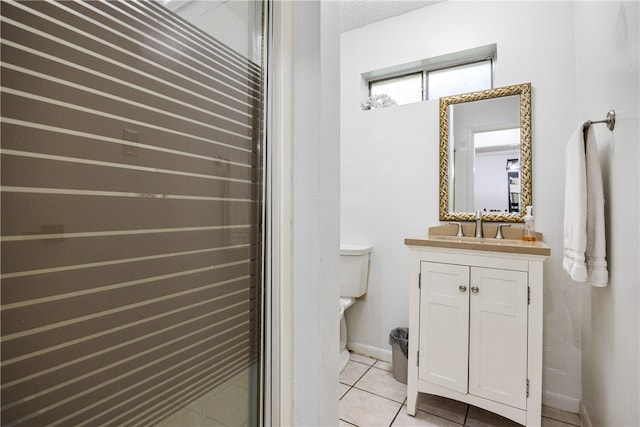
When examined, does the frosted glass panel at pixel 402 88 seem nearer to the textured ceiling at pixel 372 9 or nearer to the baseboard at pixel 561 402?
the textured ceiling at pixel 372 9

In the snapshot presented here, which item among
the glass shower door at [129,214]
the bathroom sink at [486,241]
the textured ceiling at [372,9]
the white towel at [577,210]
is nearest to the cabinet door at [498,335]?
the bathroom sink at [486,241]

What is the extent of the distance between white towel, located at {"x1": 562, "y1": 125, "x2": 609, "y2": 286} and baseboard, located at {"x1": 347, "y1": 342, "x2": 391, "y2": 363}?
4.39ft

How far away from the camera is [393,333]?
2.09 metres

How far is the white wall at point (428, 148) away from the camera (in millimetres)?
1730

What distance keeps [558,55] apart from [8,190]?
7.78 ft

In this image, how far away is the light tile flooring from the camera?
1.60m

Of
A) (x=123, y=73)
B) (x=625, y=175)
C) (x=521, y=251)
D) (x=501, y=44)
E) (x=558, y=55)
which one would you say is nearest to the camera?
(x=123, y=73)

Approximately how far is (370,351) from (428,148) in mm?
1526

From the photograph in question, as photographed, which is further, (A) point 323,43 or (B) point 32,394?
(A) point 323,43

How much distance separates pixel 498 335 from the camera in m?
1.49

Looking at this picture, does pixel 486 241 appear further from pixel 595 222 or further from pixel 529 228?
pixel 595 222

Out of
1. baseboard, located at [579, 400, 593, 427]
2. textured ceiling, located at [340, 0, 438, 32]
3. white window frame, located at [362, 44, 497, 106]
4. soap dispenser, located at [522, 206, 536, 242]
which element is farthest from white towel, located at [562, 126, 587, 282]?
textured ceiling, located at [340, 0, 438, 32]

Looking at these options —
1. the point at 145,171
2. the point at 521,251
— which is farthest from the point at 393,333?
the point at 145,171

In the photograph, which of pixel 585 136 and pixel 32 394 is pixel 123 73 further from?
pixel 585 136
